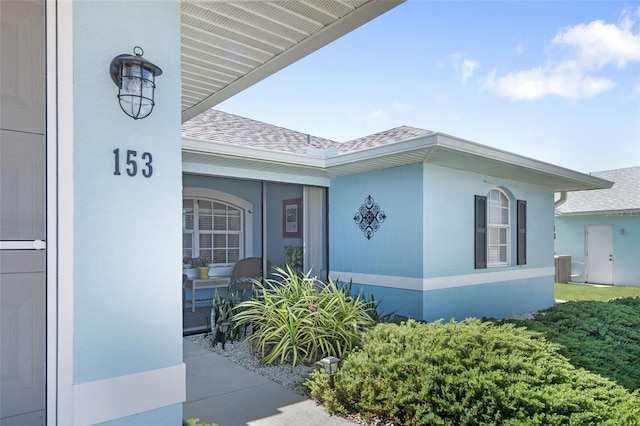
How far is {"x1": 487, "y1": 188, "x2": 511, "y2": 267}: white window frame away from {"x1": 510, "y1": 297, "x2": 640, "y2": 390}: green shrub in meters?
1.96

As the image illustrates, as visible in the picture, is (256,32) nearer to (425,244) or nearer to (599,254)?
(425,244)

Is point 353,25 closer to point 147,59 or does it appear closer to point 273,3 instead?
point 273,3

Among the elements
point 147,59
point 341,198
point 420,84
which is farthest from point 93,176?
point 420,84

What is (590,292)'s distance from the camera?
1281cm

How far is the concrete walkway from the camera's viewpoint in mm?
3600

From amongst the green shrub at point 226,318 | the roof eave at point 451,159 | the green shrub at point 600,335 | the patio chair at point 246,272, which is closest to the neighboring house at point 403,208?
the roof eave at point 451,159

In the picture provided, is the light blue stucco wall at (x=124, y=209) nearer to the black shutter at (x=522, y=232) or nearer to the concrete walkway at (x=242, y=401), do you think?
the concrete walkway at (x=242, y=401)

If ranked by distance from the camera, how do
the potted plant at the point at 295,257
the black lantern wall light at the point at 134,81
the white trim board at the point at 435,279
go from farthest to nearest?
the potted plant at the point at 295,257 → the white trim board at the point at 435,279 → the black lantern wall light at the point at 134,81

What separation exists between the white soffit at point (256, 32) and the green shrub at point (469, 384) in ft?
9.47

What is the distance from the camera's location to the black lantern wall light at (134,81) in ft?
7.48

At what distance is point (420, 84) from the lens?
30.6 ft

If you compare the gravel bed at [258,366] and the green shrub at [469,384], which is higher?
the green shrub at [469,384]

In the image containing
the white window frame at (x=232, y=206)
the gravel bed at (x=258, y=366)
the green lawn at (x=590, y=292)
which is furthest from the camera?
the green lawn at (x=590, y=292)

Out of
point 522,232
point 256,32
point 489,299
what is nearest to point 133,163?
point 256,32
